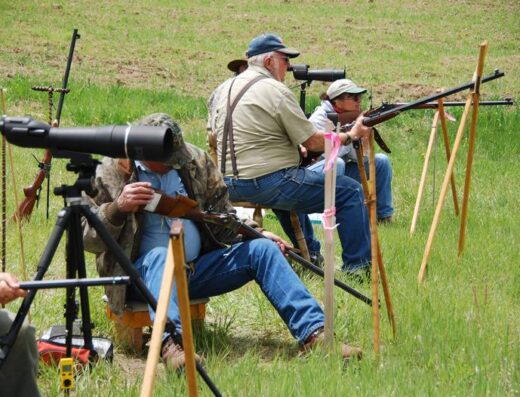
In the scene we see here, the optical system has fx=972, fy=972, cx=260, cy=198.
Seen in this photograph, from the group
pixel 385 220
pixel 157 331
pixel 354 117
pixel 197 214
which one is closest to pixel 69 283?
pixel 157 331

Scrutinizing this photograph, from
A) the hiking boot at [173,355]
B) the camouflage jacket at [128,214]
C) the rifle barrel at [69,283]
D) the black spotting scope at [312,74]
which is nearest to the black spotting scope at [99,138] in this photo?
the rifle barrel at [69,283]

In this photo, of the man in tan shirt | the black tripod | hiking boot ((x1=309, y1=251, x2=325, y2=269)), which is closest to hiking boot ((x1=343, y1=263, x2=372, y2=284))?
the man in tan shirt

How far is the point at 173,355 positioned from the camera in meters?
4.15

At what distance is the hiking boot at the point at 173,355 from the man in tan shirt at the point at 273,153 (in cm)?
214

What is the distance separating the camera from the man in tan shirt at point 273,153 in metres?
6.20

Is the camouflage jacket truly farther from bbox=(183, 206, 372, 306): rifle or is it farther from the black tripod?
the black tripod

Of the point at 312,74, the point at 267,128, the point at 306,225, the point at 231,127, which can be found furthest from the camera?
the point at 312,74

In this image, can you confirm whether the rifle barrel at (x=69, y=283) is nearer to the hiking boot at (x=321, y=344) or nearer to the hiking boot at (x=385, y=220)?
the hiking boot at (x=321, y=344)

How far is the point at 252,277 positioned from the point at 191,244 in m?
0.34

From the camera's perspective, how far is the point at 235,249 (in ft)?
15.4

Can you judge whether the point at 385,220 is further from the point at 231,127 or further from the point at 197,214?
the point at 197,214

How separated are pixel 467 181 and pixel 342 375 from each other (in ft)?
8.19

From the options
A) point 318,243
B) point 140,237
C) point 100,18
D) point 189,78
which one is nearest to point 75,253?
point 140,237

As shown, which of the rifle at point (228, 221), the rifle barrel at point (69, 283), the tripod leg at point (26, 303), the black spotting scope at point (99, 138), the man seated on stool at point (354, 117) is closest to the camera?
the rifle barrel at point (69, 283)
